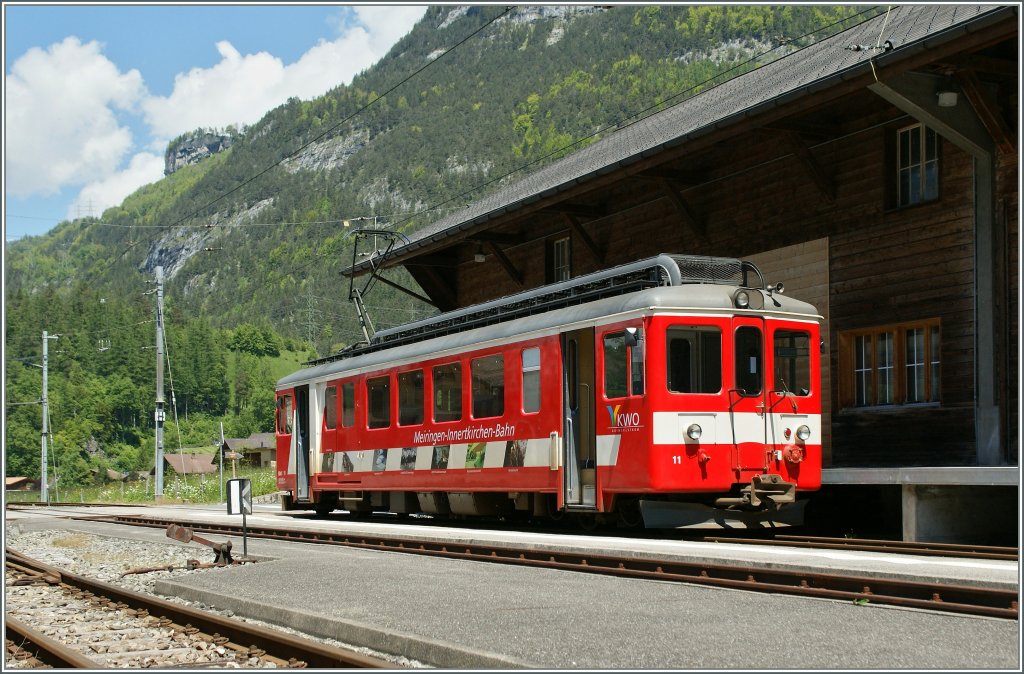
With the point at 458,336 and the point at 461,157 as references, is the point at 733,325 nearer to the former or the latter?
the point at 458,336

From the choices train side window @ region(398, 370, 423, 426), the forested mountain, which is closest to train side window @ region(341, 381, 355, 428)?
train side window @ region(398, 370, 423, 426)

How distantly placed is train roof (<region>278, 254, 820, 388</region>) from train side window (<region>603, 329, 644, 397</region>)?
1.04 feet

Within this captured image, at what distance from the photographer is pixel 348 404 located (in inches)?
869

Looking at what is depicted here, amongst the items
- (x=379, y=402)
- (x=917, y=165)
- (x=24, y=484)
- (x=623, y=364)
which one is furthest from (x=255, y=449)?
(x=623, y=364)

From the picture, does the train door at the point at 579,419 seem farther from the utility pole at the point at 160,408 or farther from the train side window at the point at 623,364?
the utility pole at the point at 160,408

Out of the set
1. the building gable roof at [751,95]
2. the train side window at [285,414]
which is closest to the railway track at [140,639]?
the building gable roof at [751,95]

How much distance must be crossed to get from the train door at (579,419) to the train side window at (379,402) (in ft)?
17.8

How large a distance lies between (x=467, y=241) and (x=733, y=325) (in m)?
13.1

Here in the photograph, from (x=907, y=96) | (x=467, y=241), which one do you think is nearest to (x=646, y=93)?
(x=467, y=241)

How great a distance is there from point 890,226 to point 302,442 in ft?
40.3

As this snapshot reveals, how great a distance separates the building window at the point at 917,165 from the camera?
666 inches

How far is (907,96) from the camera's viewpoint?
1533 centimetres

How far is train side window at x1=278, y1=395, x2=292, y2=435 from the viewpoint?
2484 centimetres

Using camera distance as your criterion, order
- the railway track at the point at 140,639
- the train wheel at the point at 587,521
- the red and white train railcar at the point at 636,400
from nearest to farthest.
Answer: the railway track at the point at 140,639 → the red and white train railcar at the point at 636,400 → the train wheel at the point at 587,521
